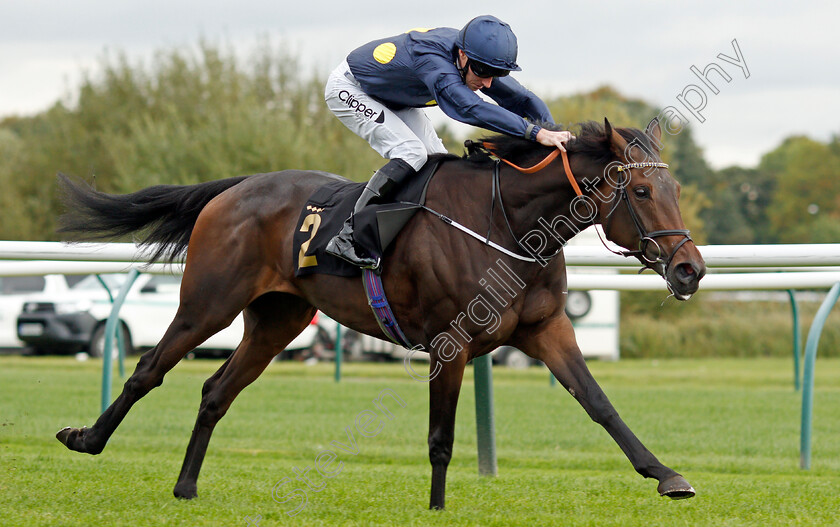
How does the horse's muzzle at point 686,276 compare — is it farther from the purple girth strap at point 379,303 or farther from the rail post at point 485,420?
the rail post at point 485,420

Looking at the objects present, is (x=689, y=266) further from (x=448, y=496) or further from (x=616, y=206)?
(x=448, y=496)

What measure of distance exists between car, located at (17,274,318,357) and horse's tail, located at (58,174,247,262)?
10.6 m

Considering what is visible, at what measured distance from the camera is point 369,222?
4.77 metres

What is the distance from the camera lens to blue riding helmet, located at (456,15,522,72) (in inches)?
182

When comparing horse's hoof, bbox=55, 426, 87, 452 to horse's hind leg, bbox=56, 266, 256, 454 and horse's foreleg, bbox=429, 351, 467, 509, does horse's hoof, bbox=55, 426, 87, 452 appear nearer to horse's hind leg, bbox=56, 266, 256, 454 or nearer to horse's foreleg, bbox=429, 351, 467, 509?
horse's hind leg, bbox=56, 266, 256, 454

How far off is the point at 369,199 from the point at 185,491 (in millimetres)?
1712

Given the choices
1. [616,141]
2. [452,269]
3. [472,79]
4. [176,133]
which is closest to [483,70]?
[472,79]

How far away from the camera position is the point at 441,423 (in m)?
4.69

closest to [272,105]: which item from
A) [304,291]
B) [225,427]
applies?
[225,427]

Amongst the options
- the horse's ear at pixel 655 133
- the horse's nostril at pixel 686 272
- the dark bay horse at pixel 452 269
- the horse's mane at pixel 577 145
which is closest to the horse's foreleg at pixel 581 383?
the dark bay horse at pixel 452 269

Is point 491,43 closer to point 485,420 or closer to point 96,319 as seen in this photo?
point 485,420

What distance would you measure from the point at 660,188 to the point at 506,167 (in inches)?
32.7

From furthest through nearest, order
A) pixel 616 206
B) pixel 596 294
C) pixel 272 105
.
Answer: pixel 272 105
pixel 596 294
pixel 616 206

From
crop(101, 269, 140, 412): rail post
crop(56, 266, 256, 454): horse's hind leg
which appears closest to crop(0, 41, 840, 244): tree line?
crop(101, 269, 140, 412): rail post
